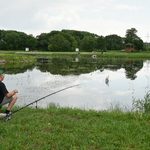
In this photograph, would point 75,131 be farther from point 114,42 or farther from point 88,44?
point 114,42

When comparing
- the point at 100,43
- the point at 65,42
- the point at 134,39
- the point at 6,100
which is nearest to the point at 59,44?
the point at 65,42

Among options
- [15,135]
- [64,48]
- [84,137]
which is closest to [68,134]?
[84,137]

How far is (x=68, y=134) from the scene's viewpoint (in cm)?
840

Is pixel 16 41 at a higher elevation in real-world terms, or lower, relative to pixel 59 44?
higher

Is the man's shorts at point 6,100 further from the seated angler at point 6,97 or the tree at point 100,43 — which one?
the tree at point 100,43

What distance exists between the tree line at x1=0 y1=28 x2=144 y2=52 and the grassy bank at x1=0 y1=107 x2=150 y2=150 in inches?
3746

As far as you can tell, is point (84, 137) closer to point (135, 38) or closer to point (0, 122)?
point (0, 122)

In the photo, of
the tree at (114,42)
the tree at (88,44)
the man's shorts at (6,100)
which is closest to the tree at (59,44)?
the tree at (88,44)

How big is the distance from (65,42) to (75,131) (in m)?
99.2

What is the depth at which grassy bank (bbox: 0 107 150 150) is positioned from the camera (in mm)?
7727

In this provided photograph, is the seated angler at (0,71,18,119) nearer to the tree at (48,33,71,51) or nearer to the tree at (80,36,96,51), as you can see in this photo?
the tree at (48,33,71,51)

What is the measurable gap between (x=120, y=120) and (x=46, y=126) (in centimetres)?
206

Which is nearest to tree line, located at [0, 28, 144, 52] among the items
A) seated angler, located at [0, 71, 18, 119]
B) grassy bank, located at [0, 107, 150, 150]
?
grassy bank, located at [0, 107, 150, 150]

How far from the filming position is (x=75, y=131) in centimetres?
870
